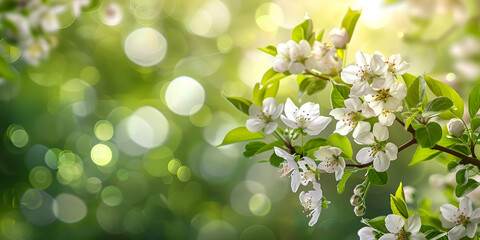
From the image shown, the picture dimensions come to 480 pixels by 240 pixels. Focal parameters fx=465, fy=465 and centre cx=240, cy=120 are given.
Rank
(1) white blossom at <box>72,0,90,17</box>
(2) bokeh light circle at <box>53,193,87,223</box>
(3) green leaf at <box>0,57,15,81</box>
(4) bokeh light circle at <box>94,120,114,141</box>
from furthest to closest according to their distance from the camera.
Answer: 1. (4) bokeh light circle at <box>94,120,114,141</box>
2. (2) bokeh light circle at <box>53,193,87,223</box>
3. (1) white blossom at <box>72,0,90,17</box>
4. (3) green leaf at <box>0,57,15,81</box>

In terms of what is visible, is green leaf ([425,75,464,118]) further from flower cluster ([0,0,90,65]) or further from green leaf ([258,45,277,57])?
flower cluster ([0,0,90,65])

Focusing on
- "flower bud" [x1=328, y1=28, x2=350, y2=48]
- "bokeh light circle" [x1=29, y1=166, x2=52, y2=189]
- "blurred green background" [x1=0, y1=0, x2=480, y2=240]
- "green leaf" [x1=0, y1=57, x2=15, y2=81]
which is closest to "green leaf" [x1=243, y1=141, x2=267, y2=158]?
"flower bud" [x1=328, y1=28, x2=350, y2=48]

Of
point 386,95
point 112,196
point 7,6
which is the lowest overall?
point 112,196

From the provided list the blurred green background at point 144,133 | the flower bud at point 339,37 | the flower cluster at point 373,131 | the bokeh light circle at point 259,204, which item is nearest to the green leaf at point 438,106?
the flower cluster at point 373,131

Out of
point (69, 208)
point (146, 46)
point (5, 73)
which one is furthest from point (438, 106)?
point (146, 46)

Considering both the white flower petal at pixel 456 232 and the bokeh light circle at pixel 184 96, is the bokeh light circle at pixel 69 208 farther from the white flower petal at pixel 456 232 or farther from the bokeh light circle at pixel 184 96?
the white flower petal at pixel 456 232

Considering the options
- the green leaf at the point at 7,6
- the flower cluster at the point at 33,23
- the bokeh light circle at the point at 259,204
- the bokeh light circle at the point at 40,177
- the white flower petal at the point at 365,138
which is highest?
the green leaf at the point at 7,6

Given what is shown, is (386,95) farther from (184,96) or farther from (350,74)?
(184,96)
